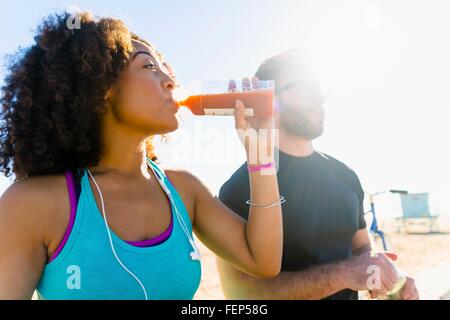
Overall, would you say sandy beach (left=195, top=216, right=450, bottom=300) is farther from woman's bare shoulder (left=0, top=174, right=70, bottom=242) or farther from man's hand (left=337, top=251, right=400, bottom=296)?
woman's bare shoulder (left=0, top=174, right=70, bottom=242)

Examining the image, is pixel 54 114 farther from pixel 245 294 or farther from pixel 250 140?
pixel 245 294

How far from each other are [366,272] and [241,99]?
3.15 ft

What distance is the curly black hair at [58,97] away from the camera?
67.9 inches

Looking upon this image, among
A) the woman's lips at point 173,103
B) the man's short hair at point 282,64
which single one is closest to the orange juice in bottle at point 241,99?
the woman's lips at point 173,103

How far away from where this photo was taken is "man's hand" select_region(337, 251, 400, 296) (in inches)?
76.4

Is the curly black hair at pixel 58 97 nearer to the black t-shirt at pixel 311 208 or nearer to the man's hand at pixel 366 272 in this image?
the black t-shirt at pixel 311 208

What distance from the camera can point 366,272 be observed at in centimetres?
202

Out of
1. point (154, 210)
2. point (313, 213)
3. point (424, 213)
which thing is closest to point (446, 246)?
point (424, 213)

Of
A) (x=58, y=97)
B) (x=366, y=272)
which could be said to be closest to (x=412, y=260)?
(x=366, y=272)

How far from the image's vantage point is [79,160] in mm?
1782

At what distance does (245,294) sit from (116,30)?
55.8 inches

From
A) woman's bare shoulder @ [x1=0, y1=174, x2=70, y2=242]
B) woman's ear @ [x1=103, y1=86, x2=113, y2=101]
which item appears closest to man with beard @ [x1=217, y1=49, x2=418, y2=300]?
woman's ear @ [x1=103, y1=86, x2=113, y2=101]

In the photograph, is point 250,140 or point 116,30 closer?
point 116,30

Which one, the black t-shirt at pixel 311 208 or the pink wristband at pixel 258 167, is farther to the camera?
the black t-shirt at pixel 311 208
